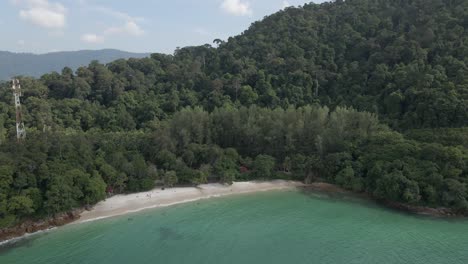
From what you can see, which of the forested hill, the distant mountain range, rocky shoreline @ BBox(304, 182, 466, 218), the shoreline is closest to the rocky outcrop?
the shoreline

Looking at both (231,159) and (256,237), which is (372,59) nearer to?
(231,159)

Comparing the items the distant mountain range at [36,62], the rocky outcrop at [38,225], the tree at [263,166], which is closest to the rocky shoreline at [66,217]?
the rocky outcrop at [38,225]

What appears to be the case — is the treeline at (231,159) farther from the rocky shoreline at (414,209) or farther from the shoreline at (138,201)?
the shoreline at (138,201)

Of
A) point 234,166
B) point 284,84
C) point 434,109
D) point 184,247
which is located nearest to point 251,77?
point 284,84

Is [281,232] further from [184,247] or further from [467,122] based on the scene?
[467,122]

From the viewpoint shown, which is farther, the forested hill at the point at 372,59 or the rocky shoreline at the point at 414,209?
the forested hill at the point at 372,59

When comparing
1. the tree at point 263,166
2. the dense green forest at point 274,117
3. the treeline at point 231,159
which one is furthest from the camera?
the tree at point 263,166

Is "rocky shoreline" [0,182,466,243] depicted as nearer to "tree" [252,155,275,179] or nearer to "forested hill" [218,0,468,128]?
"tree" [252,155,275,179]

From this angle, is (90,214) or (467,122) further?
(467,122)
